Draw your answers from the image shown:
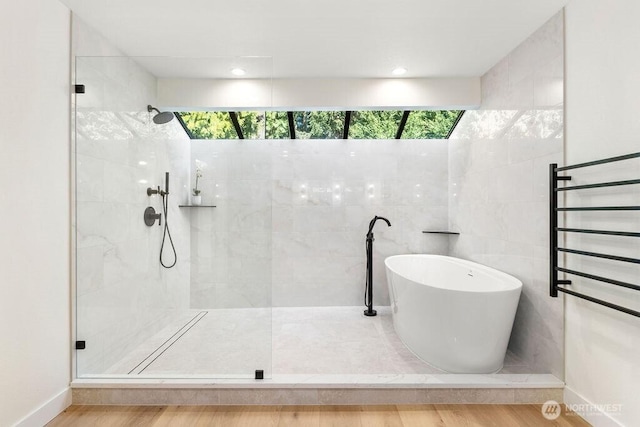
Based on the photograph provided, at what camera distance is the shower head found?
7.78 ft

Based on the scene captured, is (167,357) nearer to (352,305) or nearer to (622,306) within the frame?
(352,305)

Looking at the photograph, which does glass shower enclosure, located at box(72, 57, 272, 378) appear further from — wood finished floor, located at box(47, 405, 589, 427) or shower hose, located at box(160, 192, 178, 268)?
wood finished floor, located at box(47, 405, 589, 427)

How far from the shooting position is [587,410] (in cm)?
190

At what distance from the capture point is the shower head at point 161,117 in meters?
2.37

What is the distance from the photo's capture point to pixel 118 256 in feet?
7.54

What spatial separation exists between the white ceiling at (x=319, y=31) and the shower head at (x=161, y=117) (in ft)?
0.96

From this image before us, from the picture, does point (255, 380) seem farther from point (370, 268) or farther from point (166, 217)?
point (370, 268)

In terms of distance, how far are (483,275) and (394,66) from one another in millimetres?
1966

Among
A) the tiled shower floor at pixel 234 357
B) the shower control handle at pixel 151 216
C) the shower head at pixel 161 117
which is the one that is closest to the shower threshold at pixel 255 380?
the tiled shower floor at pixel 234 357

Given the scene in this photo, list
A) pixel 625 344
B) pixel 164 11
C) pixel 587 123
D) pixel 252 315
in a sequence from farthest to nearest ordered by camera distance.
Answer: pixel 252 315 < pixel 164 11 < pixel 587 123 < pixel 625 344

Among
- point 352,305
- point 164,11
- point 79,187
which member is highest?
point 164,11
